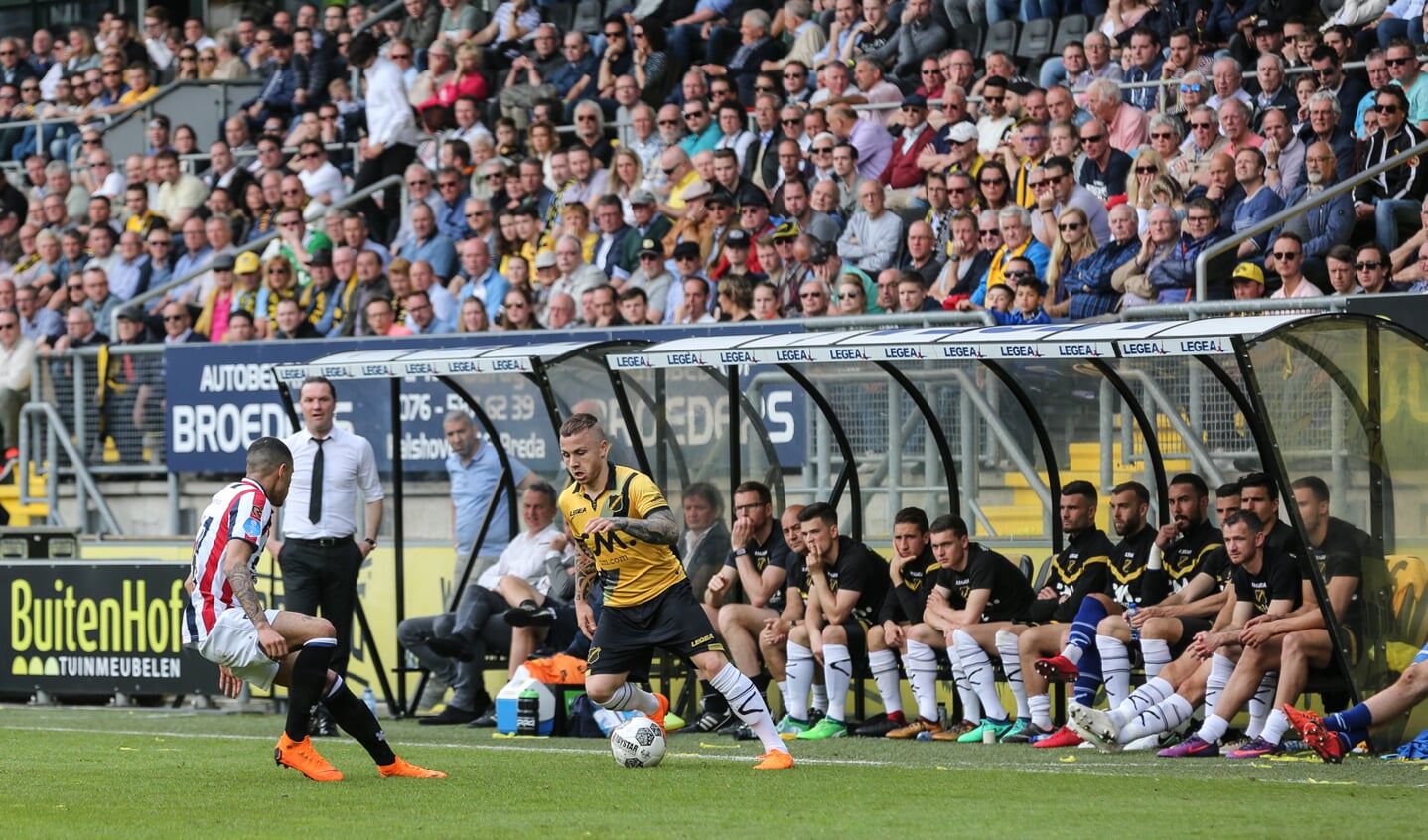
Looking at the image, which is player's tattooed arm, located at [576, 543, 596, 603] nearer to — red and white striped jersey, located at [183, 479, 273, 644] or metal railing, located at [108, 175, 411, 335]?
red and white striped jersey, located at [183, 479, 273, 644]

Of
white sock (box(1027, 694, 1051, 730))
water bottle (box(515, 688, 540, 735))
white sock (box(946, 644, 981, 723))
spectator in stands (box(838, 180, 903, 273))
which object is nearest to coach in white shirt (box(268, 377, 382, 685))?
water bottle (box(515, 688, 540, 735))

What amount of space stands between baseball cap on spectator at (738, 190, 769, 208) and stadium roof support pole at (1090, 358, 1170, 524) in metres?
4.82

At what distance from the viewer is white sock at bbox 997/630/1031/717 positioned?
1229 cm

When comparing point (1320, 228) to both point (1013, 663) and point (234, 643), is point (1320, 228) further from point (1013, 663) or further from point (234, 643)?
point (234, 643)

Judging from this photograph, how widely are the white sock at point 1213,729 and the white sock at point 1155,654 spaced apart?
0.55 metres

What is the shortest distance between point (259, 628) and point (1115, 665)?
15.8ft

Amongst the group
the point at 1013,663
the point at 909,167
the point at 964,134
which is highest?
the point at 964,134

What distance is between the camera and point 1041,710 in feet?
40.2

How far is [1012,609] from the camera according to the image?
41.6 feet

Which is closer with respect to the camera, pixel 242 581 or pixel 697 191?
pixel 242 581

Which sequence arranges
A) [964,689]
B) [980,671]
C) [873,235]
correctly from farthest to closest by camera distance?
[873,235], [964,689], [980,671]

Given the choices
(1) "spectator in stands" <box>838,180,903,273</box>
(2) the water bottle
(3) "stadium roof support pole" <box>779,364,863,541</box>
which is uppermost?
(1) "spectator in stands" <box>838,180,903,273</box>

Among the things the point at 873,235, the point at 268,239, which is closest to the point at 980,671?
the point at 873,235

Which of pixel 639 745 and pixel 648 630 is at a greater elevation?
pixel 648 630
